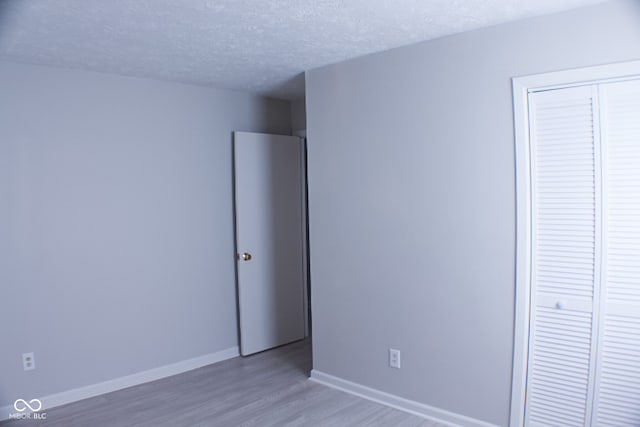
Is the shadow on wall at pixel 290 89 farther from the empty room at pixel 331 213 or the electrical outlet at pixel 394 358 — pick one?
the electrical outlet at pixel 394 358

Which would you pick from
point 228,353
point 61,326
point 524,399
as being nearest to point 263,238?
point 228,353

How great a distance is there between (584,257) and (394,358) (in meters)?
1.35

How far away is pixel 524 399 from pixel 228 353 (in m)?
2.54

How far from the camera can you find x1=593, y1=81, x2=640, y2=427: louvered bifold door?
2289 millimetres

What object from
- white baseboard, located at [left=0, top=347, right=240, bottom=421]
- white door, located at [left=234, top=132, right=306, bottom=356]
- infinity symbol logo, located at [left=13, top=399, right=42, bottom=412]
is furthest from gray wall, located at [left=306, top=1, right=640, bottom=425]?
infinity symbol logo, located at [left=13, top=399, right=42, bottom=412]

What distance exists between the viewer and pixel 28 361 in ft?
10.3

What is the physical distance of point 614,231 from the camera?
2346mm

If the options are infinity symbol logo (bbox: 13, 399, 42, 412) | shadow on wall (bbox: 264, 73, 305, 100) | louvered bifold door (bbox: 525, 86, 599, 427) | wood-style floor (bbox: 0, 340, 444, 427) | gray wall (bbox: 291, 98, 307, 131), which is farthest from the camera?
gray wall (bbox: 291, 98, 307, 131)

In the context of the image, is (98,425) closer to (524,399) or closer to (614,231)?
(524,399)

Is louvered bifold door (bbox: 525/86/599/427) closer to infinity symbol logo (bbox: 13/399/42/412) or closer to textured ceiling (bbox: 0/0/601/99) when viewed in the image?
textured ceiling (bbox: 0/0/601/99)

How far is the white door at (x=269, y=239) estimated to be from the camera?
4.21m

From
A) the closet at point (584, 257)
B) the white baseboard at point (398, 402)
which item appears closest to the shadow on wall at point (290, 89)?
the closet at point (584, 257)

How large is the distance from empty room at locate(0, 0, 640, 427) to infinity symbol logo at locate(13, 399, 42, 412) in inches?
0.5

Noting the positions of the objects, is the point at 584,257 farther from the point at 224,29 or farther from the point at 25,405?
the point at 25,405
